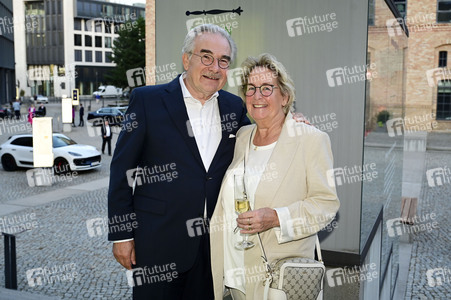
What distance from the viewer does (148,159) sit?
325cm

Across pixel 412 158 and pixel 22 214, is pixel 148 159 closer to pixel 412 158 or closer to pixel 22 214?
pixel 22 214

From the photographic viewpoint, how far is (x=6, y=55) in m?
59.3

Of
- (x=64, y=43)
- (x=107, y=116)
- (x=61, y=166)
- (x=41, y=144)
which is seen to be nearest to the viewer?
(x=41, y=144)

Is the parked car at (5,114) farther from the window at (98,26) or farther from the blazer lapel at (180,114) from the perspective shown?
the window at (98,26)

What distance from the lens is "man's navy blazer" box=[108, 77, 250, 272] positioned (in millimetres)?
3164

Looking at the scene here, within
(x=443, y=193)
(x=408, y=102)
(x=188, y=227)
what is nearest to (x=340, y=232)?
(x=188, y=227)

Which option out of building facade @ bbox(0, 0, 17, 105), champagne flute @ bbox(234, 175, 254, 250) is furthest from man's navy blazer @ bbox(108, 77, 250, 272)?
building facade @ bbox(0, 0, 17, 105)

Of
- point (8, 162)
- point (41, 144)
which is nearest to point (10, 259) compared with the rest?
point (41, 144)
